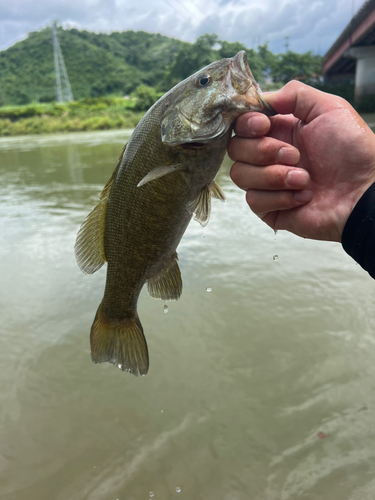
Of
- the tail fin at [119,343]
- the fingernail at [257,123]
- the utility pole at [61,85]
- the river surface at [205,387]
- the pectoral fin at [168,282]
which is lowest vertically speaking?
the river surface at [205,387]

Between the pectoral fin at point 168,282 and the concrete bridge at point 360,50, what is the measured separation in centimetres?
1741

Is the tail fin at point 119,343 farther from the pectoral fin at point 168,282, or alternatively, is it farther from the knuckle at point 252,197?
→ the knuckle at point 252,197

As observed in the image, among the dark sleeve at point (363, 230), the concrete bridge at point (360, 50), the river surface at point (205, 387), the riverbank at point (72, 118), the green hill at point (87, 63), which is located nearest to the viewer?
the dark sleeve at point (363, 230)

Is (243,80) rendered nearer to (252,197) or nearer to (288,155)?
(288,155)

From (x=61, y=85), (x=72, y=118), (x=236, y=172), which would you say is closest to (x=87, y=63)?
(x=61, y=85)

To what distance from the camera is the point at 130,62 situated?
8794 cm

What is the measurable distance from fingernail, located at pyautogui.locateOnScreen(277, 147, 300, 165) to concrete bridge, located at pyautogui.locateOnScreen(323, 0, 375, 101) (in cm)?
1706

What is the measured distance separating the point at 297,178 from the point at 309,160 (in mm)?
254

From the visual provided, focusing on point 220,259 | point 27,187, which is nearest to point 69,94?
point 27,187

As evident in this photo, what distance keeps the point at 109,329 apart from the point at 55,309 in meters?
1.64

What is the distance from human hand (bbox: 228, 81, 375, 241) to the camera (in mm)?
1510

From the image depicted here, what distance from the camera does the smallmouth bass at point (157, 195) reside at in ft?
4.31

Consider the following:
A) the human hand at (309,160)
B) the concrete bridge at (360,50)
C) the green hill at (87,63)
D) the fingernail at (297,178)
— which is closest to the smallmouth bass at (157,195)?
the human hand at (309,160)

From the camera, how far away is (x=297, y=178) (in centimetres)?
150
